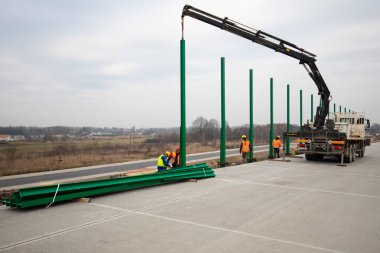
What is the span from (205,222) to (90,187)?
Answer: 12.6ft

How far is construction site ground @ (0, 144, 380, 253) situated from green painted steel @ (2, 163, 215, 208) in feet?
0.66

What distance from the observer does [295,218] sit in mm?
6734

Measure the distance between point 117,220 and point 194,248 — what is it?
223 cm

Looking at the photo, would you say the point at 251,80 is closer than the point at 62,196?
No

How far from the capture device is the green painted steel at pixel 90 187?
24.2 ft

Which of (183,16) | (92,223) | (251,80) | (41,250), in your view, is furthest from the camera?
(251,80)

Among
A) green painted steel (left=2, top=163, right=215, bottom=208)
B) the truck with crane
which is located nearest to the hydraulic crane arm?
the truck with crane

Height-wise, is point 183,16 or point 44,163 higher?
point 183,16

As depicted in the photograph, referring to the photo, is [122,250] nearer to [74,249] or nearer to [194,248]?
[74,249]

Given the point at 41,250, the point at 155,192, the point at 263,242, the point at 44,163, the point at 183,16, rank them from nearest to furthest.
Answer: the point at 41,250
the point at 263,242
the point at 155,192
the point at 183,16
the point at 44,163

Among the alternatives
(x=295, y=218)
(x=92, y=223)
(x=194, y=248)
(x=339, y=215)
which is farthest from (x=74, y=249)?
(x=339, y=215)

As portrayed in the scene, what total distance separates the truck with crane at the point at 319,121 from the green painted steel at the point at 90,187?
815cm

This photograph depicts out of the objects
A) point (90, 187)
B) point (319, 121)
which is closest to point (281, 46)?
point (319, 121)

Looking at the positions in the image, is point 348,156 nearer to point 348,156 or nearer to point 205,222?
point 348,156
